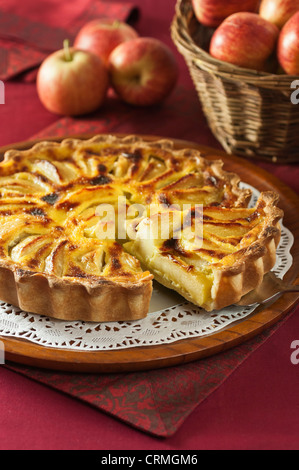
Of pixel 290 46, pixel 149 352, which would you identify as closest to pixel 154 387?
pixel 149 352

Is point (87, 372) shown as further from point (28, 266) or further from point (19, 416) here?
point (28, 266)

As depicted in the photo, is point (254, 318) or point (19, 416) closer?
point (19, 416)

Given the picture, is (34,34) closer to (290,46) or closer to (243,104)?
(243,104)

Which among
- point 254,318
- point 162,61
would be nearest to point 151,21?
point 162,61

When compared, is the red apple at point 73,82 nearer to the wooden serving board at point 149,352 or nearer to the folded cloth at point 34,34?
the folded cloth at point 34,34

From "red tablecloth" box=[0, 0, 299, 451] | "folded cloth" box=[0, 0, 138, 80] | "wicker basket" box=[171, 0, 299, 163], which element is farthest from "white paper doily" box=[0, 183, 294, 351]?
"folded cloth" box=[0, 0, 138, 80]

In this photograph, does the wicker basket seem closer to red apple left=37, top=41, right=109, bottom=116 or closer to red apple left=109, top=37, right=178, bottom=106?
red apple left=109, top=37, right=178, bottom=106
